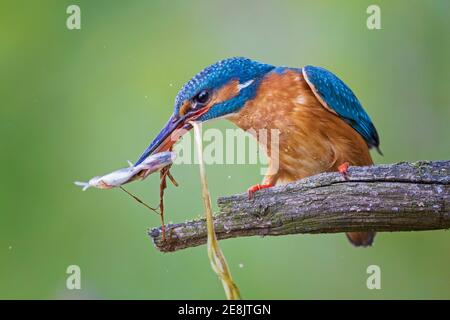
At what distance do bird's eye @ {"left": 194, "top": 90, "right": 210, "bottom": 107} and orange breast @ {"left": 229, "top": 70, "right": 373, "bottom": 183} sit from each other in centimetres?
20

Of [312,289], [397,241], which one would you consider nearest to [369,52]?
[397,241]

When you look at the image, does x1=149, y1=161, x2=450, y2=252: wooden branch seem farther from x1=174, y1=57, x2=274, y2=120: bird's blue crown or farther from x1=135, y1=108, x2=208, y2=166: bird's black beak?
x1=174, y1=57, x2=274, y2=120: bird's blue crown

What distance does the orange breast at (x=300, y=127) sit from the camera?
3096mm

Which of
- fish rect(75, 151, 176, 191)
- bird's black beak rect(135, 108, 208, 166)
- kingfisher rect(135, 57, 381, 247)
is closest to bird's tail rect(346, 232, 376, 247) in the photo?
kingfisher rect(135, 57, 381, 247)

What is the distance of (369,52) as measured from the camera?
4562 mm

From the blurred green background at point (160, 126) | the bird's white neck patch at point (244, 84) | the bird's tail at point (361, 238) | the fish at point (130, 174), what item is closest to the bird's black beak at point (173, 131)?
the bird's white neck patch at point (244, 84)

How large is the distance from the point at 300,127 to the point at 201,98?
48cm

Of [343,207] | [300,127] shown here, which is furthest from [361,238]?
[343,207]

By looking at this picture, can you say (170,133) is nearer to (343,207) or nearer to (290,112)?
(290,112)

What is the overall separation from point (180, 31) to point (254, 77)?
67.1 inches

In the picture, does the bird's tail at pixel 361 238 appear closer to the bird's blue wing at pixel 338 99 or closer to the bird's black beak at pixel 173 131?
the bird's blue wing at pixel 338 99

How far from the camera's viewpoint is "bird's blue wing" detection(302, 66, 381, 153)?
10.4 feet

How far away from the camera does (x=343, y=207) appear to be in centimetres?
251

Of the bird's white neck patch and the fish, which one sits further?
the bird's white neck patch
